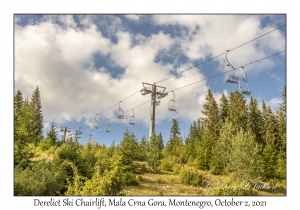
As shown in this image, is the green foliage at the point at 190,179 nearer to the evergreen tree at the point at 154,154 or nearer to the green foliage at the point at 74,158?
the evergreen tree at the point at 154,154

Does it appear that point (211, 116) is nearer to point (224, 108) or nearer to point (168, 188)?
point (224, 108)

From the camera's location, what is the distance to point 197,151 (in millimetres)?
40906

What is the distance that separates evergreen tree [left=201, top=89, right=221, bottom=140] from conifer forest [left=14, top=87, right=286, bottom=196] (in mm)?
217

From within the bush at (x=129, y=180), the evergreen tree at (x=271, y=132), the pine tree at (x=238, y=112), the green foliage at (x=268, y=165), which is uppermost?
the pine tree at (x=238, y=112)

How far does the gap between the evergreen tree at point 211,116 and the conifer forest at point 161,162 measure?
0.71 ft

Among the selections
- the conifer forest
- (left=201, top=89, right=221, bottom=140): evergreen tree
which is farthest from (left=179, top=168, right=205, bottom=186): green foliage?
(left=201, top=89, right=221, bottom=140): evergreen tree

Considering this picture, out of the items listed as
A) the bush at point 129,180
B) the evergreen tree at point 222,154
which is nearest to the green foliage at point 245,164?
the evergreen tree at point 222,154

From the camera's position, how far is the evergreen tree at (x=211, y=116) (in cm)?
5334

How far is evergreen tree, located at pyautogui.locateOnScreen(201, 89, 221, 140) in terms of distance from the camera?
53.3 m

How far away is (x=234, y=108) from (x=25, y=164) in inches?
1775

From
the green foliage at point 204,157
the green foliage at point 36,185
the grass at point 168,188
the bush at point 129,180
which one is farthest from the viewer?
the green foliage at point 204,157

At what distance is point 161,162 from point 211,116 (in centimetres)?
2563
